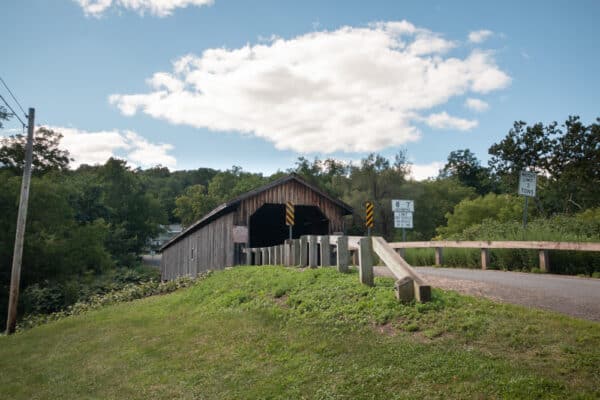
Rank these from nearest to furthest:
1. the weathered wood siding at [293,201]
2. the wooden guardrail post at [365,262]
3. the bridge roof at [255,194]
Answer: the wooden guardrail post at [365,262] < the bridge roof at [255,194] < the weathered wood siding at [293,201]

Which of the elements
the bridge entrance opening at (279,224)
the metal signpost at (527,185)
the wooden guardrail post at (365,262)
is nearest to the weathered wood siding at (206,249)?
the bridge entrance opening at (279,224)

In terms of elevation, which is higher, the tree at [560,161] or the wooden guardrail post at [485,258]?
the tree at [560,161]

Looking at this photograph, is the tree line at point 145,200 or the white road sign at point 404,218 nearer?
the white road sign at point 404,218

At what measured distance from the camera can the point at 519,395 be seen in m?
3.75

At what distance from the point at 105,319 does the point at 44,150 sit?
4126 cm

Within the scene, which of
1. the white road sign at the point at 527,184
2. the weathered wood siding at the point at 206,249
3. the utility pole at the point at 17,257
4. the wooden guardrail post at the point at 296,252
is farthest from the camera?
the weathered wood siding at the point at 206,249

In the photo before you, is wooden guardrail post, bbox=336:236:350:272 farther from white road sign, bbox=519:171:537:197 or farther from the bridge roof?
the bridge roof

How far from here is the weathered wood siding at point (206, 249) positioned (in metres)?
20.6

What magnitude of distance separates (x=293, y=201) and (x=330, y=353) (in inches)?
644

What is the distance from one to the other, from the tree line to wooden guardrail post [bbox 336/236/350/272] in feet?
62.5

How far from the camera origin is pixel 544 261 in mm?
11078

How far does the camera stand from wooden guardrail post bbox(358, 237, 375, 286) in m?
7.13

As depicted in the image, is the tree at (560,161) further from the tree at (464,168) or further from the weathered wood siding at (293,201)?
the tree at (464,168)

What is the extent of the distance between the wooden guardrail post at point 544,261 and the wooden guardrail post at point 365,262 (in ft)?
19.8
